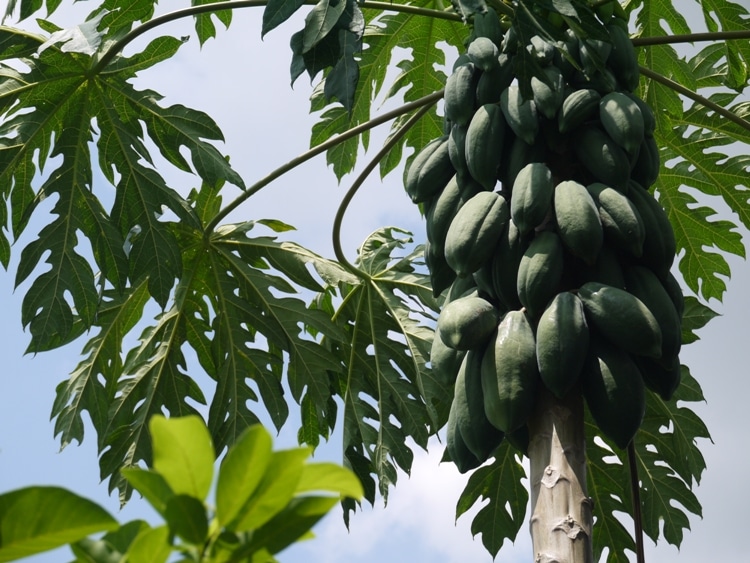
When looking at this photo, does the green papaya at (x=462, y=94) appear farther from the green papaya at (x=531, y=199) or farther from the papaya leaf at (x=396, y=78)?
the papaya leaf at (x=396, y=78)

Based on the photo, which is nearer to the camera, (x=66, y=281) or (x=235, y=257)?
(x=66, y=281)

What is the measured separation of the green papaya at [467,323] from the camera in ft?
7.80

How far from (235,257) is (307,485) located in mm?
3455

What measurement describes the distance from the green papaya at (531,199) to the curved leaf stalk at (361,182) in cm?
133

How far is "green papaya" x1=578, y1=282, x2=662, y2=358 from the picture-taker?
2.28 metres

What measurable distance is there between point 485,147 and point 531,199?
0.82 ft

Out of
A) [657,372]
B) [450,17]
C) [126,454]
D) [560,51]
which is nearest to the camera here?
[657,372]

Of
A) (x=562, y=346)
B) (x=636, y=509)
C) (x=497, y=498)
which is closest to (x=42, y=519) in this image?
(x=562, y=346)

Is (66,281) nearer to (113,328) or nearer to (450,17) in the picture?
(113,328)

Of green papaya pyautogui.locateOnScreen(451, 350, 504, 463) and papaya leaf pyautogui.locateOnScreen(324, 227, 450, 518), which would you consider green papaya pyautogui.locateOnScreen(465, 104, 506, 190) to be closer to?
green papaya pyautogui.locateOnScreen(451, 350, 504, 463)

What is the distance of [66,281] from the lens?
365cm

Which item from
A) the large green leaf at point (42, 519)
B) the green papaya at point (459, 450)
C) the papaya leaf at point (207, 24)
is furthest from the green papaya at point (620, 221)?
the papaya leaf at point (207, 24)

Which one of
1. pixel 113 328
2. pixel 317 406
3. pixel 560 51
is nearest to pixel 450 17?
pixel 560 51

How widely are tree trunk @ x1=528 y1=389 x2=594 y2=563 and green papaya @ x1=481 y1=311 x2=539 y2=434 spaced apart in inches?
2.2
